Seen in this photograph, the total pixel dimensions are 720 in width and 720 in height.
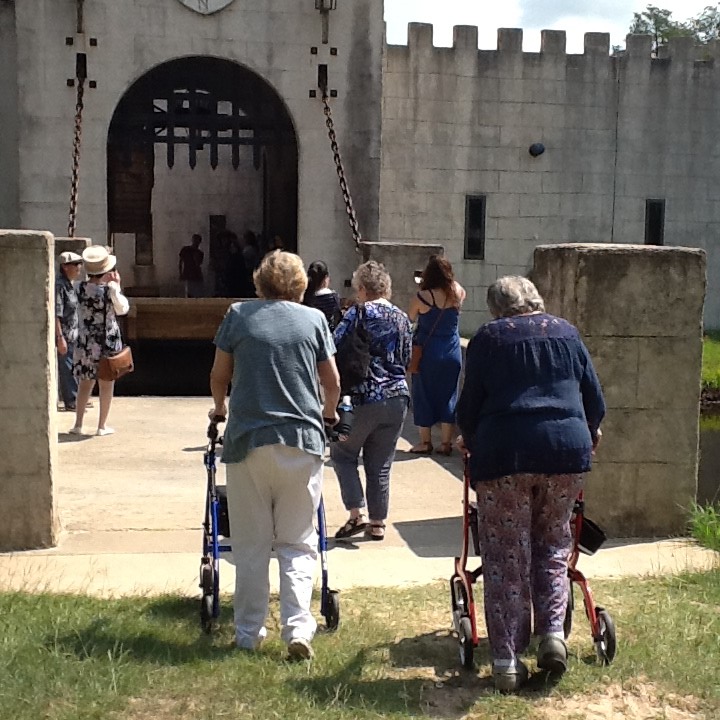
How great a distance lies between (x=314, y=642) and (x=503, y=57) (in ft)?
55.9

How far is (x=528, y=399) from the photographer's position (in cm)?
425

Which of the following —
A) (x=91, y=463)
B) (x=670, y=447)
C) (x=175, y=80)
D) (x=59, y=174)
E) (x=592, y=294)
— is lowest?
(x=91, y=463)

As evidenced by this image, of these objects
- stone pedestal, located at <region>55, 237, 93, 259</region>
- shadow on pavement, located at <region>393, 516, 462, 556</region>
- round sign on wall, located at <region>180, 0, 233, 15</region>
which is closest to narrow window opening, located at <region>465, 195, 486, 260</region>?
round sign on wall, located at <region>180, 0, 233, 15</region>

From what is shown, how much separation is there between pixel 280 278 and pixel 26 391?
2053 mm

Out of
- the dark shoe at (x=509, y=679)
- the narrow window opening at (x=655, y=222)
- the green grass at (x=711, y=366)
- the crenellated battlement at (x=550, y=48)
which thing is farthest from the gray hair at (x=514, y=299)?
the narrow window opening at (x=655, y=222)

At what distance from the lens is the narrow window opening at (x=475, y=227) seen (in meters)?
20.5

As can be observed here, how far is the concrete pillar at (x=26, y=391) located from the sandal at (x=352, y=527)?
1.61m

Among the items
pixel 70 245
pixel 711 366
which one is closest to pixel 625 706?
pixel 70 245

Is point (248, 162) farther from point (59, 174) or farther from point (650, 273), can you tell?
point (650, 273)

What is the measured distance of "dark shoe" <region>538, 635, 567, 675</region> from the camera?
4156mm

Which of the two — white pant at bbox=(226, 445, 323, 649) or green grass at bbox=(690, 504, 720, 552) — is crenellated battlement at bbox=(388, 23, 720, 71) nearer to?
green grass at bbox=(690, 504, 720, 552)

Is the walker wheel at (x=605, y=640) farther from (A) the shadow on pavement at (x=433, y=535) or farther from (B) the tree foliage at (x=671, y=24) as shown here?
(B) the tree foliage at (x=671, y=24)

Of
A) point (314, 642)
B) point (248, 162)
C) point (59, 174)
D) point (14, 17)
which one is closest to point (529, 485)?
point (314, 642)

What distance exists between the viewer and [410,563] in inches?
234
